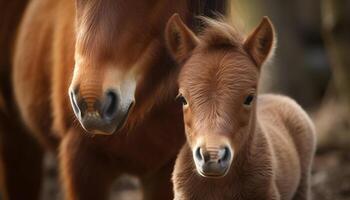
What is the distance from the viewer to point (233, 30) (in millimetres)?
4070

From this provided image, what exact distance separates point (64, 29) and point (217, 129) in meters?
1.82

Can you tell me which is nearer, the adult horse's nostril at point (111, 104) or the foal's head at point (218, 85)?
the foal's head at point (218, 85)

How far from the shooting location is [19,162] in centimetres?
664

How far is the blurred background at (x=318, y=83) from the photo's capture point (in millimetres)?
6770

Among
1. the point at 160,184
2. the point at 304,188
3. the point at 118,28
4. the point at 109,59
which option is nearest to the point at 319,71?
the point at 160,184

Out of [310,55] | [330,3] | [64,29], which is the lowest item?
[310,55]

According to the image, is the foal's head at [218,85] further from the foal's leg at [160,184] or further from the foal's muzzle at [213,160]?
the foal's leg at [160,184]

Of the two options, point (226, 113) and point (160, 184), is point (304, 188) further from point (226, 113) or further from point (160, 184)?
point (226, 113)

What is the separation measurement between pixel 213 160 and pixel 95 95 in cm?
65

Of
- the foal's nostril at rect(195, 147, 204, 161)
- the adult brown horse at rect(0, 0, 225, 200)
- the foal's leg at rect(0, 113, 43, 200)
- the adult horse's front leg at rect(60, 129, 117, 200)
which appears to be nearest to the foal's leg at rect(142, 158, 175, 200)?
Answer: the adult brown horse at rect(0, 0, 225, 200)

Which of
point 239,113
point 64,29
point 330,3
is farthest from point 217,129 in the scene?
point 330,3

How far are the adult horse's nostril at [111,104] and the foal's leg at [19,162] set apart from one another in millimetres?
2699

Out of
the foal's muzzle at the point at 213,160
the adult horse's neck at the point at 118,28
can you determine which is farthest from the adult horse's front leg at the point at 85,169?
the foal's muzzle at the point at 213,160

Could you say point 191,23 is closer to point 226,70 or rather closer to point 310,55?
point 226,70
